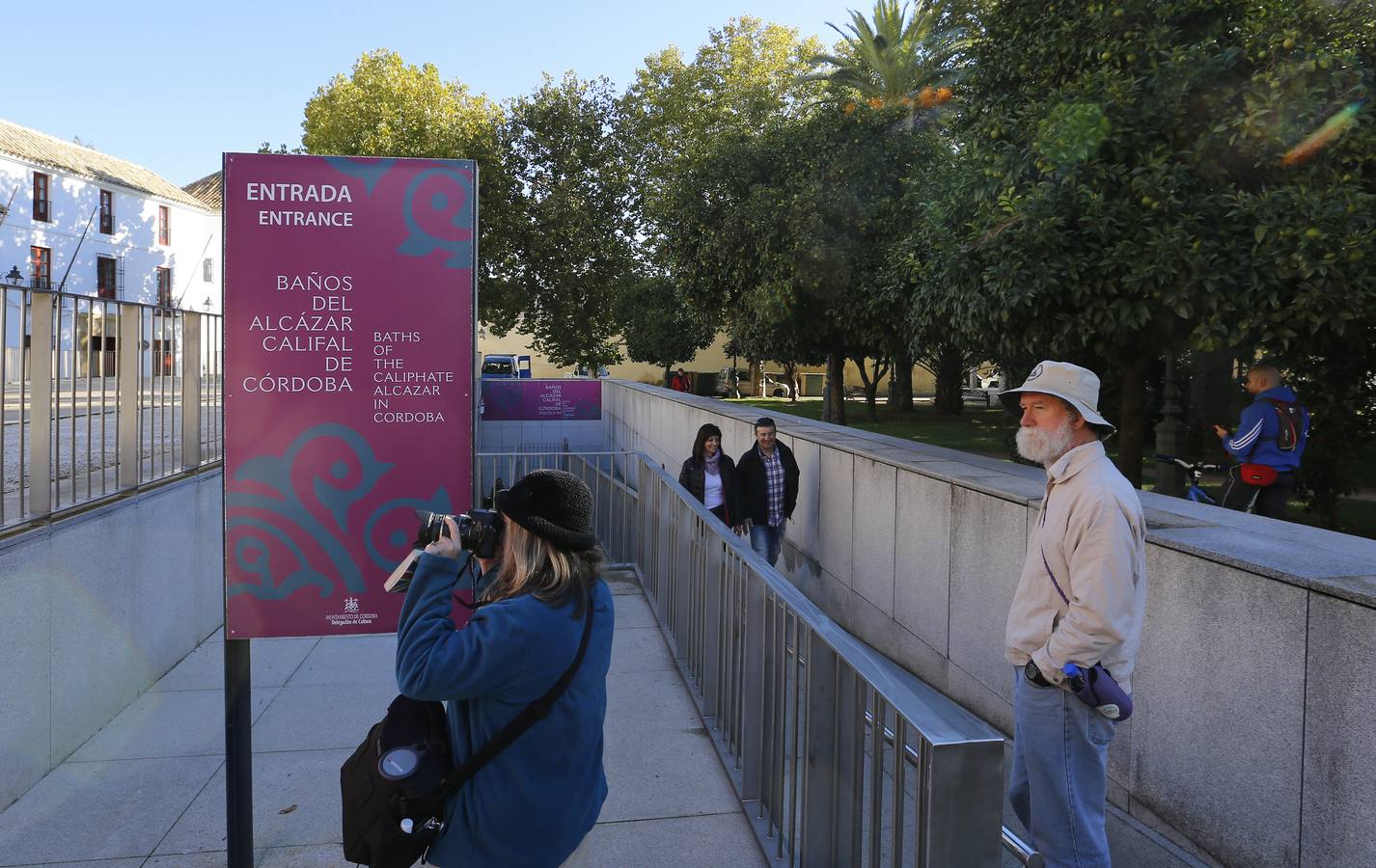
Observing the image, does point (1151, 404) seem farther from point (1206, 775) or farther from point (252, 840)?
point (252, 840)

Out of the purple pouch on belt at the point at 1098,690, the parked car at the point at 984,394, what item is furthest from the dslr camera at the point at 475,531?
the parked car at the point at 984,394

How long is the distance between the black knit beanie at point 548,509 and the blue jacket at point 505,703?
5.9 inches

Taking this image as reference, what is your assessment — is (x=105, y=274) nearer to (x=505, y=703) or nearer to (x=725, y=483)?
(x=725, y=483)

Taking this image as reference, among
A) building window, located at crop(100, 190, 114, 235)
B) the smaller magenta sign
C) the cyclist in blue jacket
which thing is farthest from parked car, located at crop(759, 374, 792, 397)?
the cyclist in blue jacket

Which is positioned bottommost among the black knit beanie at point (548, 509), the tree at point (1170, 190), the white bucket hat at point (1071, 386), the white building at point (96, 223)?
the black knit beanie at point (548, 509)

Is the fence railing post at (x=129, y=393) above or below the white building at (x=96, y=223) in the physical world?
below

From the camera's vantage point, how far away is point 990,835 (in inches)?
75.8

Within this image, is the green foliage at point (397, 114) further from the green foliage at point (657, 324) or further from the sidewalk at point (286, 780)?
the sidewalk at point (286, 780)

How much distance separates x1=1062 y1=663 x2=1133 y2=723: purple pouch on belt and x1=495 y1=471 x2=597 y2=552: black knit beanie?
62.4 inches

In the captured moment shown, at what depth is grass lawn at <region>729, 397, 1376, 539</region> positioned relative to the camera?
11.9 metres

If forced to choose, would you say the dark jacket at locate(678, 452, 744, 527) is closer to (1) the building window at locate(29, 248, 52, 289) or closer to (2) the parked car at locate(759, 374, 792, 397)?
(1) the building window at locate(29, 248, 52, 289)

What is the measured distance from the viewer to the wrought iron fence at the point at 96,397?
14.8 ft

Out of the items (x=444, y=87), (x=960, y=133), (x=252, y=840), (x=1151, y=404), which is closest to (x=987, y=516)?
(x=252, y=840)

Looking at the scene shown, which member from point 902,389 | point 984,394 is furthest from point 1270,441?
point 984,394
